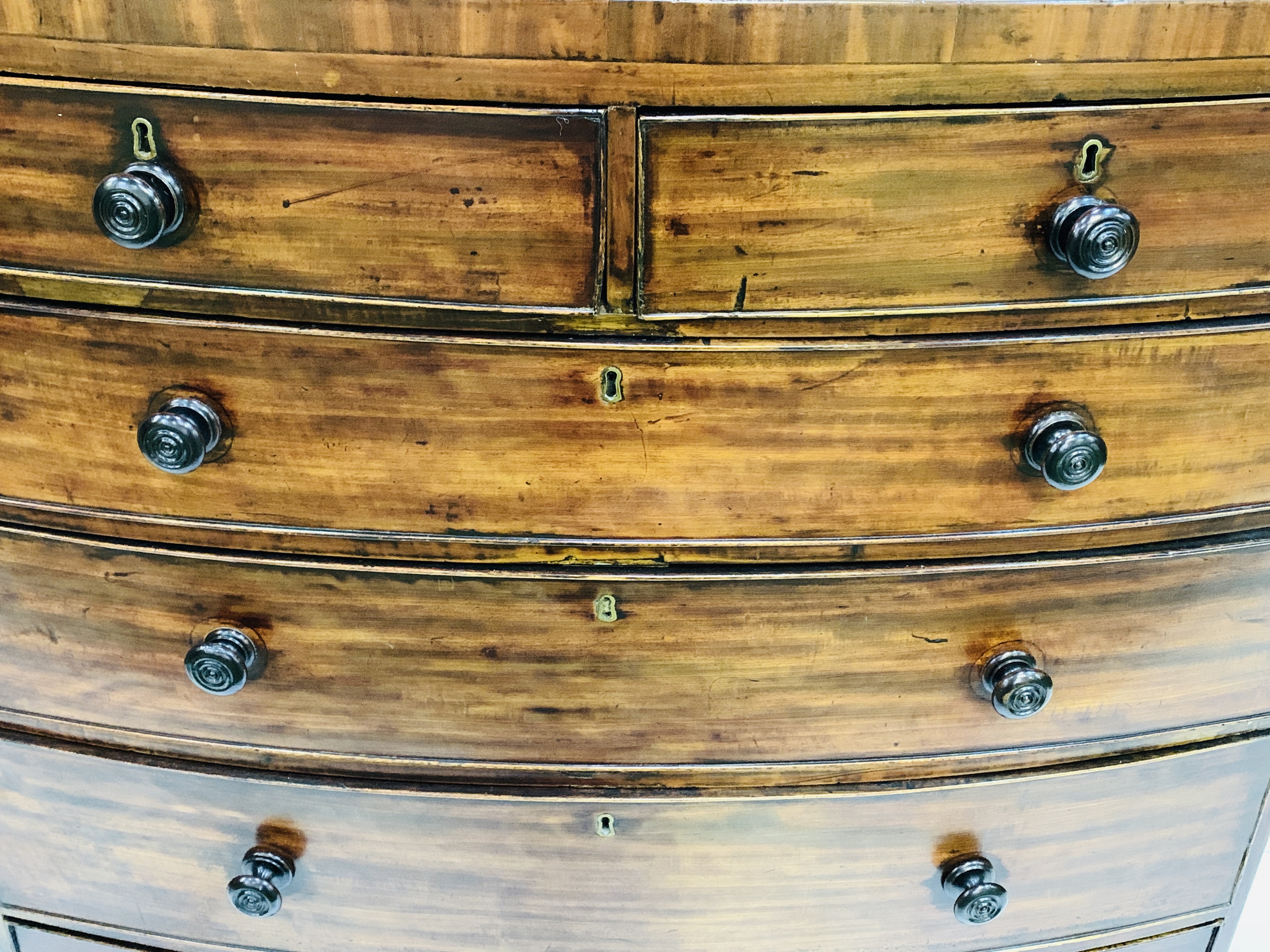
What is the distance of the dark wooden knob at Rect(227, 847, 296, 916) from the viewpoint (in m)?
0.87

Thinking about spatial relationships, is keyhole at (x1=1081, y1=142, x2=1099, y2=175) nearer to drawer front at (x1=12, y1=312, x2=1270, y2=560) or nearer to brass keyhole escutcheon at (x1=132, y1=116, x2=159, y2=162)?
drawer front at (x1=12, y1=312, x2=1270, y2=560)

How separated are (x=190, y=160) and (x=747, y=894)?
786mm

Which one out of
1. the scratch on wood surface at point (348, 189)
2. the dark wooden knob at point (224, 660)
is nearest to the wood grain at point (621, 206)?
the scratch on wood surface at point (348, 189)

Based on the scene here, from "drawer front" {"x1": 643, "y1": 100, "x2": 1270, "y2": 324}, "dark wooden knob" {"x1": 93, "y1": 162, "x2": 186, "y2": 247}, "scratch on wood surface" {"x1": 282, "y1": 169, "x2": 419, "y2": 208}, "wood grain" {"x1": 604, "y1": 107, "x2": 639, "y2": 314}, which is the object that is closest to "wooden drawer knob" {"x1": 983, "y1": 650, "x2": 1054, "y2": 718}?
"drawer front" {"x1": 643, "y1": 100, "x2": 1270, "y2": 324}

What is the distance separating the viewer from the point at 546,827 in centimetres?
88

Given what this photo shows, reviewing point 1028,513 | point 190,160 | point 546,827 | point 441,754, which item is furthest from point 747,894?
point 190,160

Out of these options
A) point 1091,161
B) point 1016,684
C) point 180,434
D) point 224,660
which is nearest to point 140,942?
point 224,660

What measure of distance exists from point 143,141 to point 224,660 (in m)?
0.39

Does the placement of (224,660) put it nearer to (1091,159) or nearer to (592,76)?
(592,76)

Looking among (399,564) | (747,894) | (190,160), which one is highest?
(190,160)

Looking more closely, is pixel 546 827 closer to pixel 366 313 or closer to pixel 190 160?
pixel 366 313

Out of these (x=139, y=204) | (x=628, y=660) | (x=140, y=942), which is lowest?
(x=140, y=942)

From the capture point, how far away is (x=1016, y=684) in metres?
0.77

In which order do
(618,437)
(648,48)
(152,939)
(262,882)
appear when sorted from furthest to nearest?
(152,939) < (262,882) < (618,437) < (648,48)
